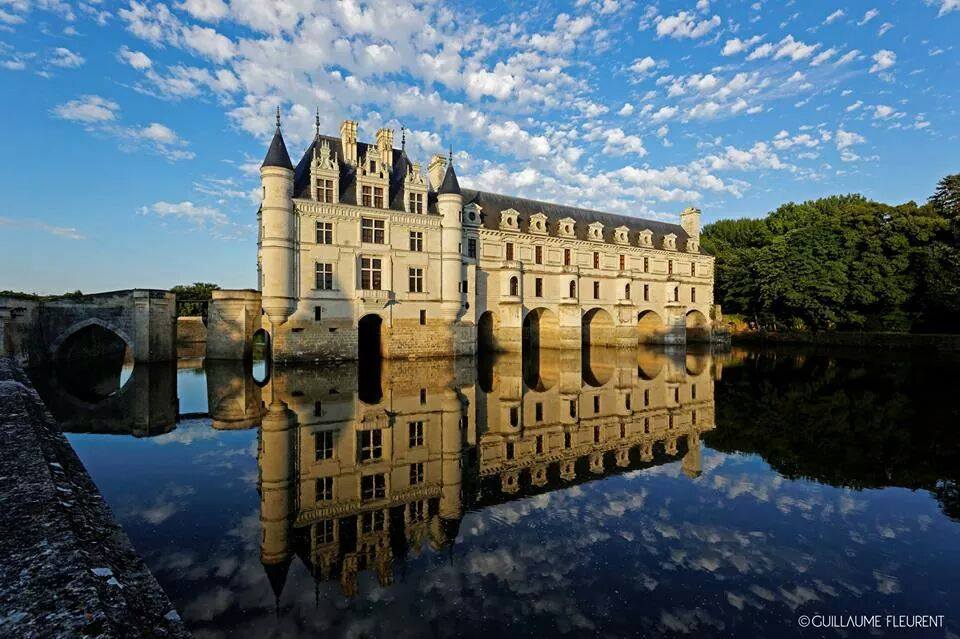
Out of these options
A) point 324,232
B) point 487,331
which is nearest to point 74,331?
point 324,232

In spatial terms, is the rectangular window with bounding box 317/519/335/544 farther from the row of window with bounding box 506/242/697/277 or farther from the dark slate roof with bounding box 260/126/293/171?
the row of window with bounding box 506/242/697/277

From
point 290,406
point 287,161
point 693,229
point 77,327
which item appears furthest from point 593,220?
point 77,327

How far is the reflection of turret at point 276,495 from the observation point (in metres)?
5.56

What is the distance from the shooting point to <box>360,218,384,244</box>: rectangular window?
26.4 metres

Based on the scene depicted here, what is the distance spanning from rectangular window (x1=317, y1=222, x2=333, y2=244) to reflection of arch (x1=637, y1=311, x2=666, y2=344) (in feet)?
94.9

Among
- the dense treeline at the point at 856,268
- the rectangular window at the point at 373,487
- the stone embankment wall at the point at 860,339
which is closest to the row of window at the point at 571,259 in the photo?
the dense treeline at the point at 856,268

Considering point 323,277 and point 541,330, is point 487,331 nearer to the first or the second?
point 541,330

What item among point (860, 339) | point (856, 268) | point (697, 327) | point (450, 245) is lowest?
point (860, 339)

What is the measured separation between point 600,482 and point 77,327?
1090 inches

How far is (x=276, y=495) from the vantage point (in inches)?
299

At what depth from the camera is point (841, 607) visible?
4883 millimetres

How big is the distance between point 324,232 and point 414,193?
6071mm

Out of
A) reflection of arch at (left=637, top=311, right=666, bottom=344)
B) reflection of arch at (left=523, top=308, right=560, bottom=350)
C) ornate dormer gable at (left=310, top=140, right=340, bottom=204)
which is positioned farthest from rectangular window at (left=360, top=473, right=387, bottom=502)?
reflection of arch at (left=637, top=311, right=666, bottom=344)

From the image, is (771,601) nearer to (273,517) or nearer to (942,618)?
(942,618)
